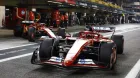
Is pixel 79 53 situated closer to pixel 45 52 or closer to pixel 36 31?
pixel 45 52

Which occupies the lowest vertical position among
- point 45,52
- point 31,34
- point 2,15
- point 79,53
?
point 2,15

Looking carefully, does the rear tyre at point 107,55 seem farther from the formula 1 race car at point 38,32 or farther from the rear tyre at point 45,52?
the formula 1 race car at point 38,32

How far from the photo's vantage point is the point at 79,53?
734 cm

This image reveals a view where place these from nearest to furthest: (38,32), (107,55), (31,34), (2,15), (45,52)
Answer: (107,55) < (45,52) < (31,34) < (38,32) < (2,15)

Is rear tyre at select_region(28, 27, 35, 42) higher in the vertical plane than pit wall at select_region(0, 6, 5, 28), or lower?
higher

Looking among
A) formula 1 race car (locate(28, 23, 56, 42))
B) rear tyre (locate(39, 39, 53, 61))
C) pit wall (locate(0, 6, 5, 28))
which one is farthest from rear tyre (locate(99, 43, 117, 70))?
pit wall (locate(0, 6, 5, 28))

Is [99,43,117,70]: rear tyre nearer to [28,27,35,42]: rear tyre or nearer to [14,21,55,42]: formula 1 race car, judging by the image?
[14,21,55,42]: formula 1 race car

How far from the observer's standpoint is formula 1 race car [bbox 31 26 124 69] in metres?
7.06

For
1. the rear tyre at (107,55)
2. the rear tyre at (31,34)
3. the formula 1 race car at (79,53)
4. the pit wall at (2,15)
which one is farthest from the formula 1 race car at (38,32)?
the pit wall at (2,15)

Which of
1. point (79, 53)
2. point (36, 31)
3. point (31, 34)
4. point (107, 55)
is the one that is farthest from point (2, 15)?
point (107, 55)

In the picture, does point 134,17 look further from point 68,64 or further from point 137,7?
point 68,64

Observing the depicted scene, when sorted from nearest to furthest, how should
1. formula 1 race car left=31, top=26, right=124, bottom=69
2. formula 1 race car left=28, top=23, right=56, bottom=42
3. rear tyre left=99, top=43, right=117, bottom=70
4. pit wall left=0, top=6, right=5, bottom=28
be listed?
1. formula 1 race car left=31, top=26, right=124, bottom=69
2. rear tyre left=99, top=43, right=117, bottom=70
3. formula 1 race car left=28, top=23, right=56, bottom=42
4. pit wall left=0, top=6, right=5, bottom=28

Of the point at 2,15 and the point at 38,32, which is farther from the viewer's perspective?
the point at 2,15

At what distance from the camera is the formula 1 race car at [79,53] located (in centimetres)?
706
